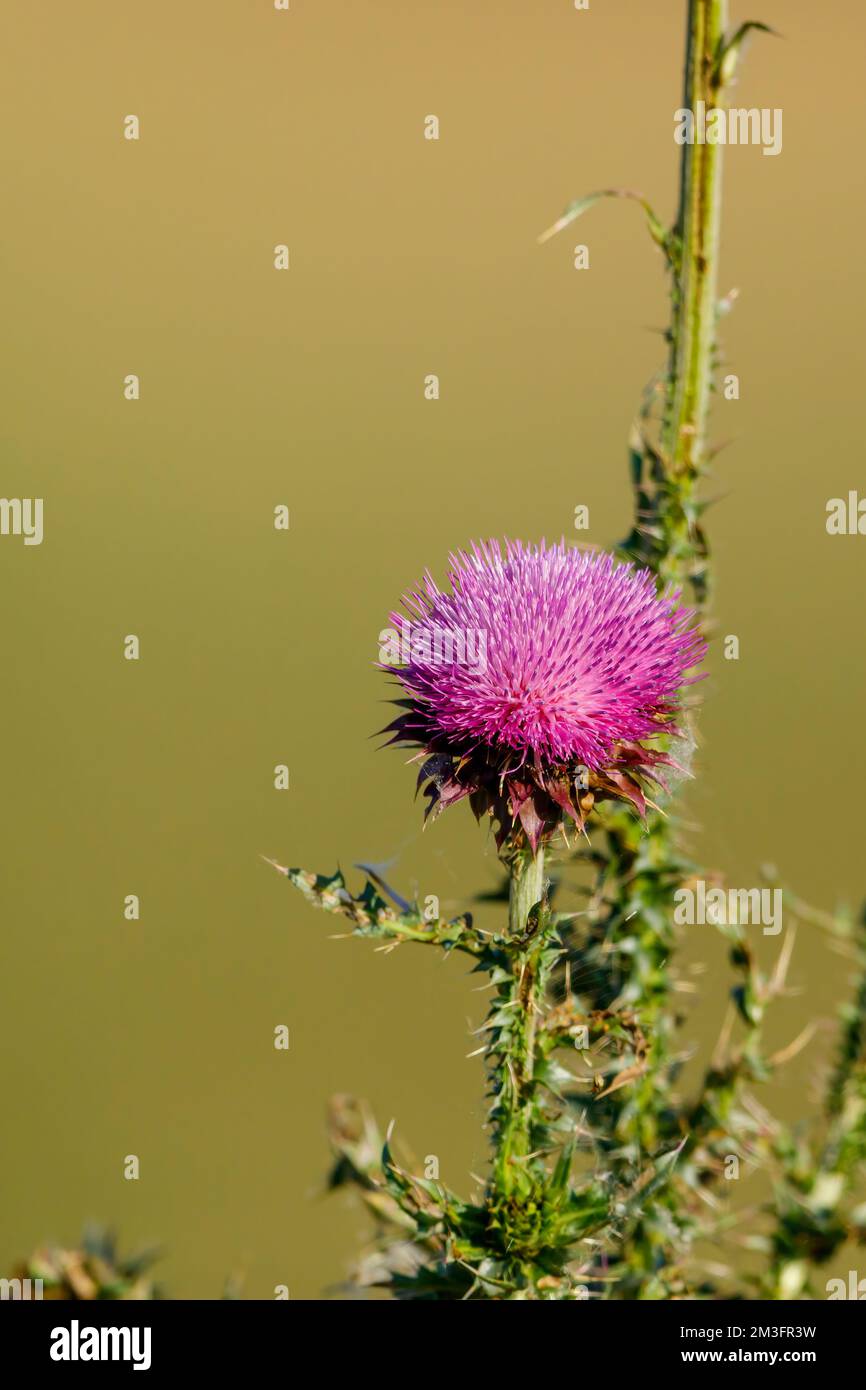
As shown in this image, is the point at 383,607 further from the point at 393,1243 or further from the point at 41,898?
the point at 393,1243

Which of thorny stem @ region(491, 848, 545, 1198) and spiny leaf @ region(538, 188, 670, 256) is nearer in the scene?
thorny stem @ region(491, 848, 545, 1198)

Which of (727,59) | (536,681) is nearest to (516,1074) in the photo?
(536,681)

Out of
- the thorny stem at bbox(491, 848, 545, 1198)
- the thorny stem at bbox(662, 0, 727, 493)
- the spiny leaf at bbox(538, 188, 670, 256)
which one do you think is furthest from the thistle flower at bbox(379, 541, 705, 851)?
the spiny leaf at bbox(538, 188, 670, 256)

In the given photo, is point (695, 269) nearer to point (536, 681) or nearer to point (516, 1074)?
point (536, 681)

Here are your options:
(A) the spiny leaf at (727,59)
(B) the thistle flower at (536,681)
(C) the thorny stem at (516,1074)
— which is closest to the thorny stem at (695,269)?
(A) the spiny leaf at (727,59)

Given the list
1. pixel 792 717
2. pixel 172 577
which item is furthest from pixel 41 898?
pixel 792 717

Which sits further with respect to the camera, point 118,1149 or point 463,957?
point 118,1149

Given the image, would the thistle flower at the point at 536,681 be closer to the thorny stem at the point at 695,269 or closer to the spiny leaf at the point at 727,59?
the thorny stem at the point at 695,269

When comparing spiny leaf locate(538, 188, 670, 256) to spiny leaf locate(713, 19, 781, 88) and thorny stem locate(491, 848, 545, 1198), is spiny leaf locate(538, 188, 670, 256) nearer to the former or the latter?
spiny leaf locate(713, 19, 781, 88)
